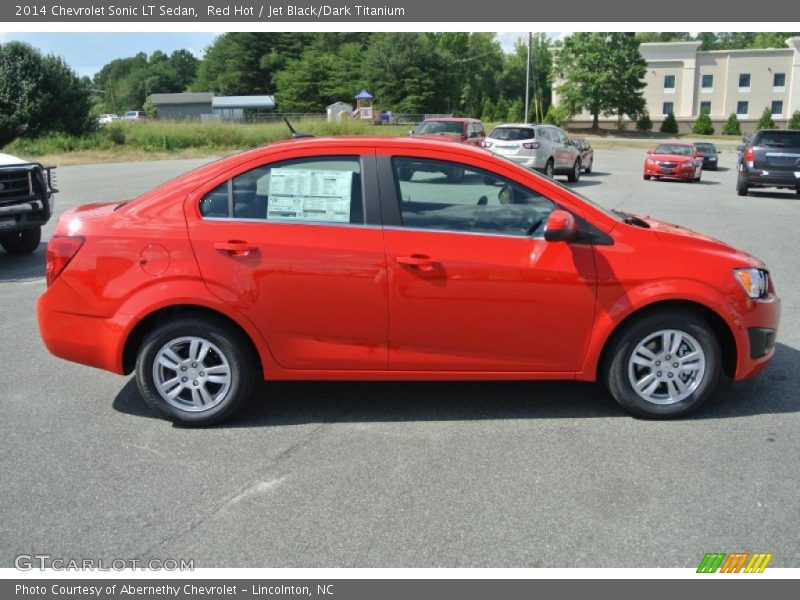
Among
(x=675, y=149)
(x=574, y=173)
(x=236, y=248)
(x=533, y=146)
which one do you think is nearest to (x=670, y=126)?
(x=675, y=149)

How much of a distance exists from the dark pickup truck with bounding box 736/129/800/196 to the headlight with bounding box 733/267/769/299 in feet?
58.0

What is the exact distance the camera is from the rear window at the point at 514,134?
23066 millimetres

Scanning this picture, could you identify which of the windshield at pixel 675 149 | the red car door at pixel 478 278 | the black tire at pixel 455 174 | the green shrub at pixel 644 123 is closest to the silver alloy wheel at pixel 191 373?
the red car door at pixel 478 278

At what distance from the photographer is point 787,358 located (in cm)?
611

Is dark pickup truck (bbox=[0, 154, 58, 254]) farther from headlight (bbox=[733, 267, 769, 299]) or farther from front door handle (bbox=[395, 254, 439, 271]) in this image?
headlight (bbox=[733, 267, 769, 299])

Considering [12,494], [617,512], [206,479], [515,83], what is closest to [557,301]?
[617,512]

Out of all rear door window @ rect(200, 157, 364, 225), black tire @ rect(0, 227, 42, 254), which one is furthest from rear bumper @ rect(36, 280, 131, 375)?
black tire @ rect(0, 227, 42, 254)

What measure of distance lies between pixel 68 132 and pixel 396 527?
149ft

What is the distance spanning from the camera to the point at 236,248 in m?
4.63

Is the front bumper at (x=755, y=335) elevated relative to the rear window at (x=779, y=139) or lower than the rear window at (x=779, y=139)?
lower

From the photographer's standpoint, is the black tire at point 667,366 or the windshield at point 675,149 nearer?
the black tire at point 667,366

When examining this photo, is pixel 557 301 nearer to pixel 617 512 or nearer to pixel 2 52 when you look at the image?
pixel 617 512

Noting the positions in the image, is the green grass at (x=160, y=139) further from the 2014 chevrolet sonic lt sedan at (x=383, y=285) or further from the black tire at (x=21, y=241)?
the 2014 chevrolet sonic lt sedan at (x=383, y=285)

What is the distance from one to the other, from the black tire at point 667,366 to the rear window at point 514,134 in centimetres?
1896
